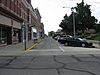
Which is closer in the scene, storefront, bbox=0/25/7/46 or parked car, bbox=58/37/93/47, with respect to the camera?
storefront, bbox=0/25/7/46

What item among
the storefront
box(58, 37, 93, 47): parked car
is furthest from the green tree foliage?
the storefront

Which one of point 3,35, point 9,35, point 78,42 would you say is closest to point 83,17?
point 9,35

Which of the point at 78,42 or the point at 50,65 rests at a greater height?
the point at 78,42

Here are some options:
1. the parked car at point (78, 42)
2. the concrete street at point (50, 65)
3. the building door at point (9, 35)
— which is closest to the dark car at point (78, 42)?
the parked car at point (78, 42)

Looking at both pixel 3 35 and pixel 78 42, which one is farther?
pixel 3 35

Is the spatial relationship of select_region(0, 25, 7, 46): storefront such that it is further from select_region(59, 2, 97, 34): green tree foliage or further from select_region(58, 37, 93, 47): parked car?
select_region(59, 2, 97, 34): green tree foliage

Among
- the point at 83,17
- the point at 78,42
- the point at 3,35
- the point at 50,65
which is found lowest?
the point at 50,65

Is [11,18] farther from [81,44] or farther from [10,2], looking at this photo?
[81,44]

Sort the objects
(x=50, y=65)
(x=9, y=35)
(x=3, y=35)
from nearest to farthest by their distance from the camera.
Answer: (x=50, y=65) < (x=3, y=35) < (x=9, y=35)

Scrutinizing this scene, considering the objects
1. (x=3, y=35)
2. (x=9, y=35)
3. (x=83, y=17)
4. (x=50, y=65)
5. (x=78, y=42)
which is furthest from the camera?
(x=83, y=17)

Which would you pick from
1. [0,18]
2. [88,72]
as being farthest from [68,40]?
[88,72]

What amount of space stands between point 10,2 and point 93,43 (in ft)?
48.1

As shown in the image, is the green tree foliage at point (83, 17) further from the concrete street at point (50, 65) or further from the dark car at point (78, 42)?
the concrete street at point (50, 65)

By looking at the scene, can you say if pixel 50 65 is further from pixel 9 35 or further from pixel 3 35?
pixel 9 35
